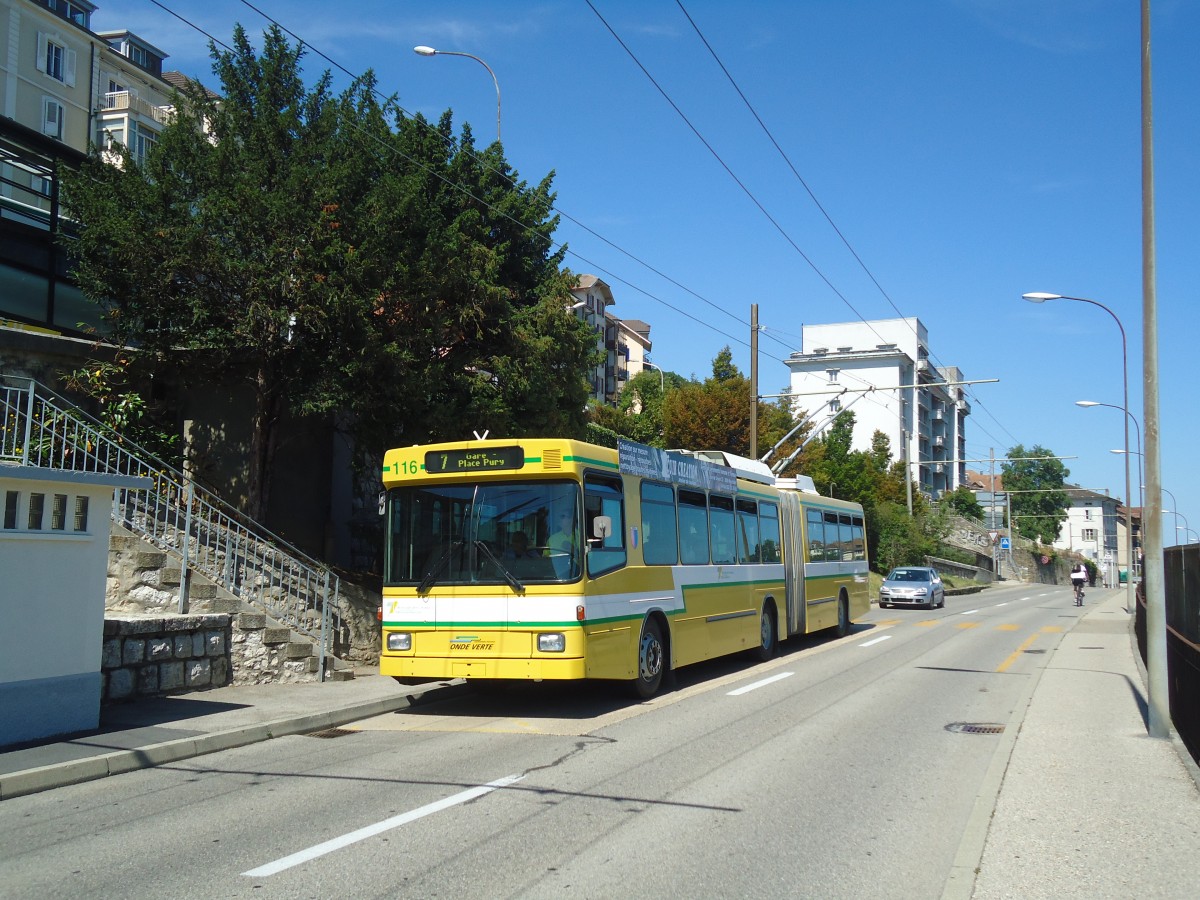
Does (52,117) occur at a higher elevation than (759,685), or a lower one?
higher

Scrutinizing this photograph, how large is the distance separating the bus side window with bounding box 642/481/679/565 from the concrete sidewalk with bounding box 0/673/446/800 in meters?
3.36

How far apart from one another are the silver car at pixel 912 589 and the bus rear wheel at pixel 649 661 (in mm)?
26533

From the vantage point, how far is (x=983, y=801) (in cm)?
738

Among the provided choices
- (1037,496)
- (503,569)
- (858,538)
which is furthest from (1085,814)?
(1037,496)

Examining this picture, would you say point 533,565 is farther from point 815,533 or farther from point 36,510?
point 815,533

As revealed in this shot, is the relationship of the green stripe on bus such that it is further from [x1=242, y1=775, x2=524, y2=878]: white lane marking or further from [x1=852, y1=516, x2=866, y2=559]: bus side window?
[x1=852, y1=516, x2=866, y2=559]: bus side window

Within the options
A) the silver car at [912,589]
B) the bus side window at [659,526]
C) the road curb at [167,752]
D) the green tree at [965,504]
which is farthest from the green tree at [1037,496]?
the road curb at [167,752]

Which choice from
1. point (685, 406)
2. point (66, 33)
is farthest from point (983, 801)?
point (66, 33)

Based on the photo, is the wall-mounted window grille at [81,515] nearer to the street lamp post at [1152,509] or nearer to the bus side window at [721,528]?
the bus side window at [721,528]

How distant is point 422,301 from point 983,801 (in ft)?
34.9

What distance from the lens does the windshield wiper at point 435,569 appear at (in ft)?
37.7

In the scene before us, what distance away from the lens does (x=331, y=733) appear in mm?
10414

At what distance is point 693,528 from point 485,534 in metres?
4.03

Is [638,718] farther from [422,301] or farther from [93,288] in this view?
[93,288]
